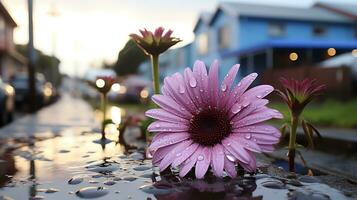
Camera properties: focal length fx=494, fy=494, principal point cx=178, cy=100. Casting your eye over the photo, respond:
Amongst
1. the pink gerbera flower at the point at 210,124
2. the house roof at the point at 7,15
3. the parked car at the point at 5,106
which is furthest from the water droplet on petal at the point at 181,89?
the house roof at the point at 7,15

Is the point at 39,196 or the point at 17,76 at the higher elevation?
the point at 17,76

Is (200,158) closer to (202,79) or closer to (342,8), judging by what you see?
(202,79)

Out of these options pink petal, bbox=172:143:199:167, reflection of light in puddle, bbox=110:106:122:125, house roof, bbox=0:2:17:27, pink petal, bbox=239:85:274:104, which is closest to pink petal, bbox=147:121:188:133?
pink petal, bbox=172:143:199:167

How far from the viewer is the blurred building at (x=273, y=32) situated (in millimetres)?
33500

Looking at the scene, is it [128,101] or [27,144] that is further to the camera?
[128,101]

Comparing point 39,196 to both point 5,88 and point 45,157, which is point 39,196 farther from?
point 5,88

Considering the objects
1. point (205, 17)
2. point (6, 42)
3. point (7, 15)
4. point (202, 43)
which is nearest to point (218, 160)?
point (205, 17)

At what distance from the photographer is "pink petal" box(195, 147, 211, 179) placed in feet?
4.43

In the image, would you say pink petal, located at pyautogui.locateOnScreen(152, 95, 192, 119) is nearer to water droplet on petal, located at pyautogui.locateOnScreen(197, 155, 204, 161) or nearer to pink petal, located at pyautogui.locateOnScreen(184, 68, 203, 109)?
pink petal, located at pyautogui.locateOnScreen(184, 68, 203, 109)

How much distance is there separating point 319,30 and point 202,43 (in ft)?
37.4

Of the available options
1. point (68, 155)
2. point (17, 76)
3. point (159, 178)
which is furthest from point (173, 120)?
point (17, 76)

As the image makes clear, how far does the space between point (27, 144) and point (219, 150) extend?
1.81 m

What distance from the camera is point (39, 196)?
137 cm

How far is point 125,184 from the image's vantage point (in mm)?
1474
